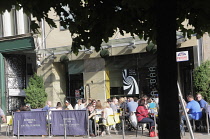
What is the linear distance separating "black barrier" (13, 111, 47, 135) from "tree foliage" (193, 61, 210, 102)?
781 centimetres

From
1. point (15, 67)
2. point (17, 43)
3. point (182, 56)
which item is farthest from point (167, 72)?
point (15, 67)

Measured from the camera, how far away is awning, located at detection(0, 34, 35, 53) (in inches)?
1025

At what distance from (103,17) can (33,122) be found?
12970 mm

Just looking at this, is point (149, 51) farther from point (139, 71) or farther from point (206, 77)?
point (206, 77)

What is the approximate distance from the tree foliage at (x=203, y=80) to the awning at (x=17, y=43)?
37.9 feet

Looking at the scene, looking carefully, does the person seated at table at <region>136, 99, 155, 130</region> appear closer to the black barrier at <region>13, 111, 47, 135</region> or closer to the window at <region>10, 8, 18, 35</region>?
the black barrier at <region>13, 111, 47, 135</region>

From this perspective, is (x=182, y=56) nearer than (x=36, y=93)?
Yes

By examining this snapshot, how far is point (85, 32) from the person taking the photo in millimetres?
5859

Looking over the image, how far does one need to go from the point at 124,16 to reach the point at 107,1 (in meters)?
0.37

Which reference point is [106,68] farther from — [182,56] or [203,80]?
[203,80]

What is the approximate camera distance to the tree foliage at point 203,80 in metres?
19.5

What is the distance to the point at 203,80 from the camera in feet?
63.9

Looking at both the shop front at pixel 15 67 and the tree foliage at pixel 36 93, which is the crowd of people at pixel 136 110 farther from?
the shop front at pixel 15 67

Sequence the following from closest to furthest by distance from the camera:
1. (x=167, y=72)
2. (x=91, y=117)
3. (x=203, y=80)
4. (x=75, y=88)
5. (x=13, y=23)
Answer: (x=167, y=72) < (x=91, y=117) < (x=203, y=80) < (x=75, y=88) < (x=13, y=23)
